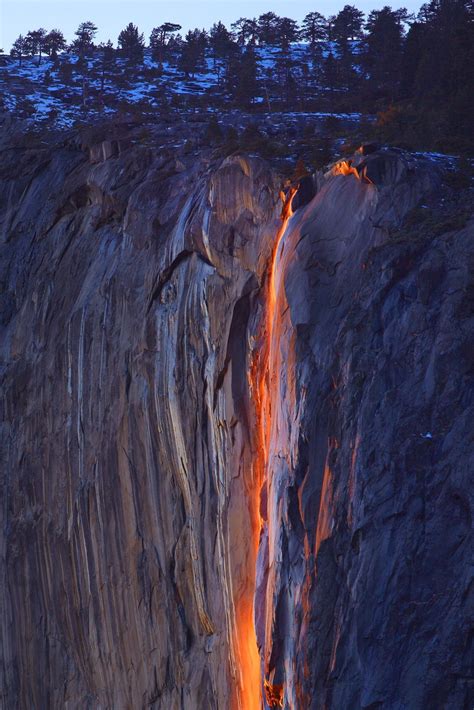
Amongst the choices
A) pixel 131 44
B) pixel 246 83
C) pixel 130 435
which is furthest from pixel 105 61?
pixel 130 435

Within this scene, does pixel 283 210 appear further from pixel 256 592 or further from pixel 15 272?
pixel 15 272

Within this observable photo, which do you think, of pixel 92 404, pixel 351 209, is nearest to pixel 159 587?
pixel 92 404

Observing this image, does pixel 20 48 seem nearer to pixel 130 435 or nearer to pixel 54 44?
pixel 54 44

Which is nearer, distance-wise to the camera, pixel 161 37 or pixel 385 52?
pixel 385 52

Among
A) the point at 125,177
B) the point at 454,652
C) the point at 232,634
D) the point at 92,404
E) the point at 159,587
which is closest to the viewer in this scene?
the point at 454,652

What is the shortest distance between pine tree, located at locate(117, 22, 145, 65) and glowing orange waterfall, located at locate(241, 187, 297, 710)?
4828cm

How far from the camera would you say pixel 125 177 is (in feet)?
101

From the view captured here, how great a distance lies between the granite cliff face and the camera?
14812 mm

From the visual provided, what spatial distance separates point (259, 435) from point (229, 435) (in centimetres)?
83

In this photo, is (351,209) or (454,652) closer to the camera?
(454,652)

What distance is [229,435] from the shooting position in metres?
22.3

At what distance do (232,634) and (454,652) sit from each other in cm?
864

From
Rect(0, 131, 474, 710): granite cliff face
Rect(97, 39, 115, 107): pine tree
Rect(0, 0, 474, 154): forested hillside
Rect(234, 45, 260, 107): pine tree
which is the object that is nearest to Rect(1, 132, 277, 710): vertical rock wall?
Rect(0, 131, 474, 710): granite cliff face

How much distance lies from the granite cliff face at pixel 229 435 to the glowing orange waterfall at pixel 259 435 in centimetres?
7
